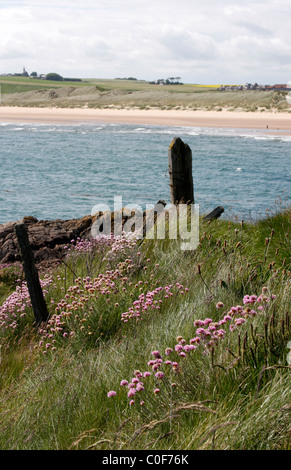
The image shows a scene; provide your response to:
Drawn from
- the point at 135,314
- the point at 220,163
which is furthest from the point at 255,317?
the point at 220,163

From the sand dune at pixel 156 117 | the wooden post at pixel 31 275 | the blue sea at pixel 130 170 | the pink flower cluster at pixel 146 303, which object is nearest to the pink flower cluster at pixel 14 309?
the wooden post at pixel 31 275

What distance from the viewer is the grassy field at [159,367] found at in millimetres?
3414

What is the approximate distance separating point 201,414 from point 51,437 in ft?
3.38

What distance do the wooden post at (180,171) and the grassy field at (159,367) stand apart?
8.24 ft

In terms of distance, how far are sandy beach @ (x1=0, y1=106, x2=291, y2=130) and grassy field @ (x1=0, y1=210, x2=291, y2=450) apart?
1947 inches

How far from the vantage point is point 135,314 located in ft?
18.9

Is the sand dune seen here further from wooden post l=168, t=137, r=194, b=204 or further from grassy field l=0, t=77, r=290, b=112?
wooden post l=168, t=137, r=194, b=204

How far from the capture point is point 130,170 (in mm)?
31734

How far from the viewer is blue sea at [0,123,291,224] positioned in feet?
69.0

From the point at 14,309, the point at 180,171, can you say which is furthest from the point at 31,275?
the point at 180,171

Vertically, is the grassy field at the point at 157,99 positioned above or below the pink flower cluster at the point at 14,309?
above

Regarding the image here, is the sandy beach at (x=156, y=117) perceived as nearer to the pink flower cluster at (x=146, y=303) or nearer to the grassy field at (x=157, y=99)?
the grassy field at (x=157, y=99)

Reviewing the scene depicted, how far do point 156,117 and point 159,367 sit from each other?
68388 mm
